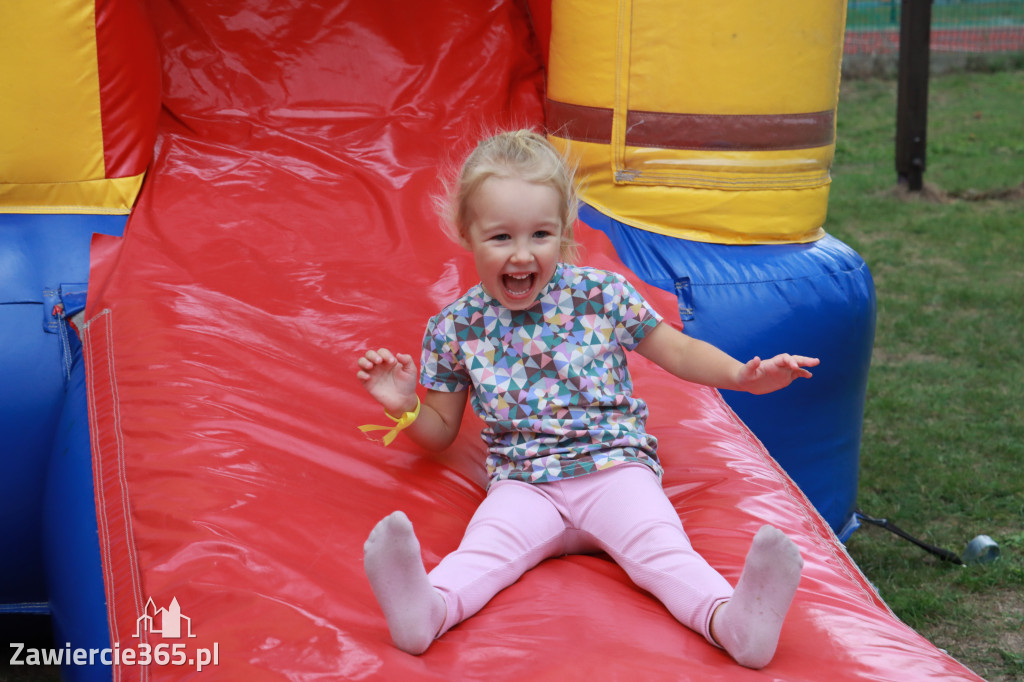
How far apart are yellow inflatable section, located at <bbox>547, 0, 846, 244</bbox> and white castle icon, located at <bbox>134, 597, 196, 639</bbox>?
1639 millimetres

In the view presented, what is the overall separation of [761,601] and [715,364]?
1.79ft

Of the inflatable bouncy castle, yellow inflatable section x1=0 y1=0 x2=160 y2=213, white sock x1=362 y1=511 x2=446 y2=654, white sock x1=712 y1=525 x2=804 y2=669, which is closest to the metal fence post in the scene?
the inflatable bouncy castle

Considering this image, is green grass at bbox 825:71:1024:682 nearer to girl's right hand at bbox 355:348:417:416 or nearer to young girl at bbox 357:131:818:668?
young girl at bbox 357:131:818:668

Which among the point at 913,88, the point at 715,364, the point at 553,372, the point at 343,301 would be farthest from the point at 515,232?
the point at 913,88

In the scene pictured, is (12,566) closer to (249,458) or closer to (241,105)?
(249,458)

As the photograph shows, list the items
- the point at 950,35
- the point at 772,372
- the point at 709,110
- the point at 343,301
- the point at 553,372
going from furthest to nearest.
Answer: the point at 950,35
the point at 709,110
the point at 343,301
the point at 553,372
the point at 772,372

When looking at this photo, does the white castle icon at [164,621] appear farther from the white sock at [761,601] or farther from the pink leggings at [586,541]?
the white sock at [761,601]

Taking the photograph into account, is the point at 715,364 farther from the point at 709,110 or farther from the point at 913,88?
the point at 913,88

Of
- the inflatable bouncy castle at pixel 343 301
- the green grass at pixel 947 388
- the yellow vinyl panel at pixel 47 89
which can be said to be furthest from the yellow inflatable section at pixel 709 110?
the yellow vinyl panel at pixel 47 89

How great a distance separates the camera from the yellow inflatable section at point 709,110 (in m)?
2.59

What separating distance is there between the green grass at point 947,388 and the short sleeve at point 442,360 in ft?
4.67

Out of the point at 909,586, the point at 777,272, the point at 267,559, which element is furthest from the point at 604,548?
the point at 909,586

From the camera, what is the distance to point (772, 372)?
169cm

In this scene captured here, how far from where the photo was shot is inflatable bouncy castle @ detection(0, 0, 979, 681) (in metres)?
Result: 1.47
